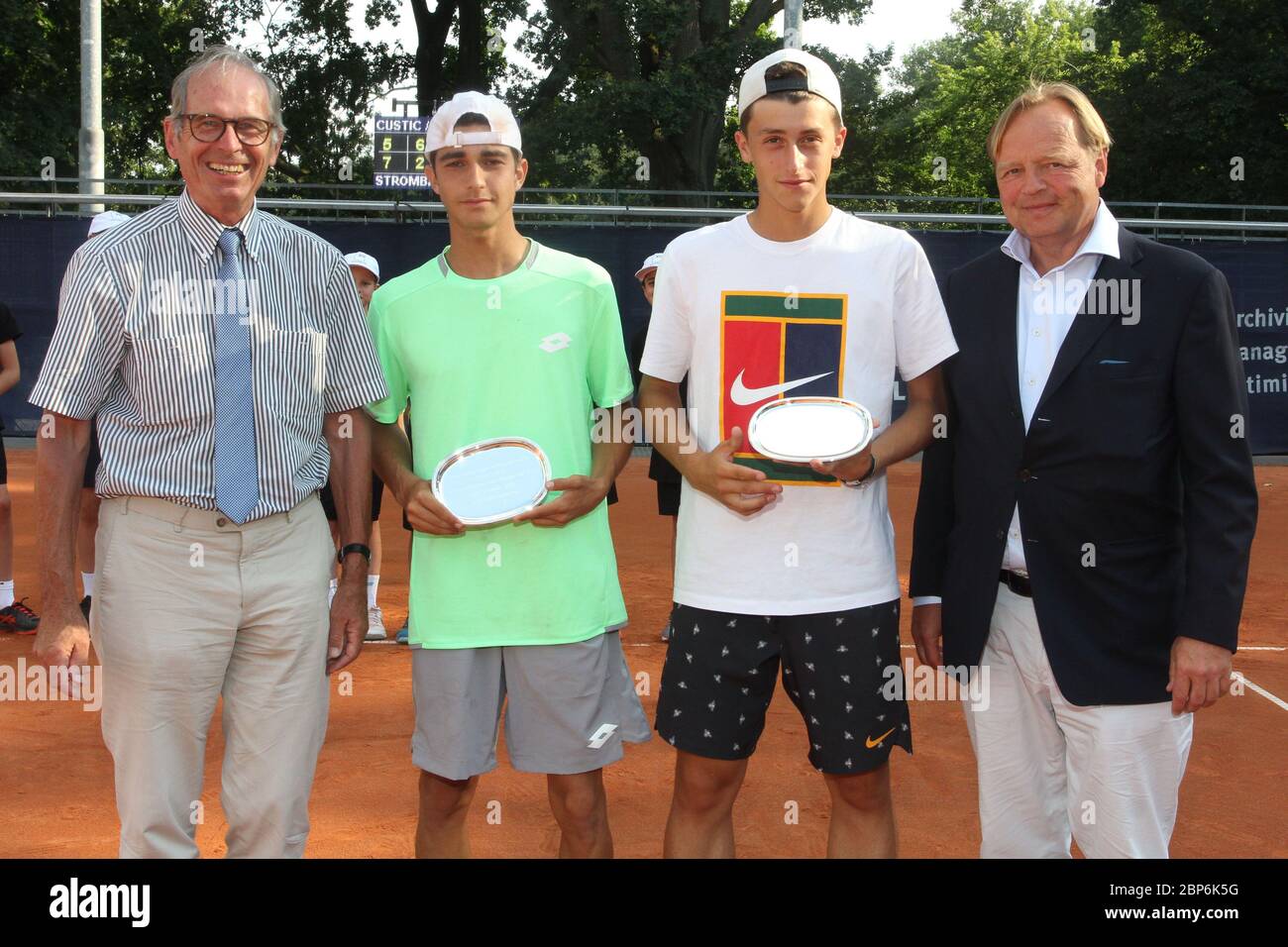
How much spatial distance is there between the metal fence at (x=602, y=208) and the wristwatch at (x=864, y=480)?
9827 millimetres

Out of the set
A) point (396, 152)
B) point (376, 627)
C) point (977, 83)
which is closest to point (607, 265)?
point (376, 627)

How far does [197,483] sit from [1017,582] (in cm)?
197

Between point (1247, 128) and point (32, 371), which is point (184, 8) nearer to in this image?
point (32, 371)

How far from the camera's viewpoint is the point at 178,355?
2.93 meters

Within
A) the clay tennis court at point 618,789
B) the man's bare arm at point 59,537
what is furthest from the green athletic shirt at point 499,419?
the clay tennis court at point 618,789

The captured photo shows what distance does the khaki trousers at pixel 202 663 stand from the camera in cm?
292

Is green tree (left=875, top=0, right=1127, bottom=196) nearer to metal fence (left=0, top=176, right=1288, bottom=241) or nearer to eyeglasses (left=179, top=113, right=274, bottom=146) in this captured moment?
metal fence (left=0, top=176, right=1288, bottom=241)

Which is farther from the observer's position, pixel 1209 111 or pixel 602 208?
pixel 1209 111

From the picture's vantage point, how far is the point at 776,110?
3.13 metres

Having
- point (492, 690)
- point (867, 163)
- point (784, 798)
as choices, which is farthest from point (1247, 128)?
point (492, 690)

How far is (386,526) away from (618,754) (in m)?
8.56

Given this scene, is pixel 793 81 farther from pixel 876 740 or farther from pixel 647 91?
pixel 647 91

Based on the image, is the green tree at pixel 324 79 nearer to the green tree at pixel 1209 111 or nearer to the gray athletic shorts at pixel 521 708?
the green tree at pixel 1209 111

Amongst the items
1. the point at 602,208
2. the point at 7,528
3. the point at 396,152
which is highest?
the point at 396,152
